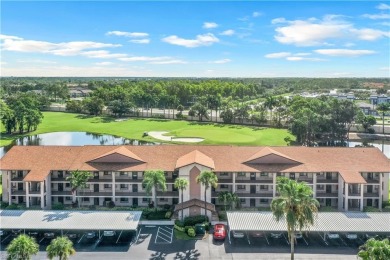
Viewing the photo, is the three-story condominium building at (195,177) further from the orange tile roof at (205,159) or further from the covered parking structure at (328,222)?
the covered parking structure at (328,222)

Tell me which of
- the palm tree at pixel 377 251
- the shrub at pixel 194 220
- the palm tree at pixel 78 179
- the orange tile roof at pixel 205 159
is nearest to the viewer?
the palm tree at pixel 377 251

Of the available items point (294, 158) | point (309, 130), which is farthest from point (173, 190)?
point (309, 130)

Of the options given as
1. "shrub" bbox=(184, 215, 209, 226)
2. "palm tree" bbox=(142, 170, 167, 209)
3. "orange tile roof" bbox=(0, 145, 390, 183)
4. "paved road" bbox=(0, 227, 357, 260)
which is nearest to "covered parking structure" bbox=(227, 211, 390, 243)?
"paved road" bbox=(0, 227, 357, 260)

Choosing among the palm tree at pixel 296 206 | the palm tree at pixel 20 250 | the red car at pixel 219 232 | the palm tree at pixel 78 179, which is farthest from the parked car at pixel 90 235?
the palm tree at pixel 296 206

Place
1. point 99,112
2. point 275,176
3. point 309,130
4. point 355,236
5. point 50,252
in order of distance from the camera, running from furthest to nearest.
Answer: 1. point 99,112
2. point 309,130
3. point 275,176
4. point 355,236
5. point 50,252

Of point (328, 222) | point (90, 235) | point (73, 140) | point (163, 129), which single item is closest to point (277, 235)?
point (328, 222)

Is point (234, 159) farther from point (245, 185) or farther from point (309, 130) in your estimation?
point (309, 130)

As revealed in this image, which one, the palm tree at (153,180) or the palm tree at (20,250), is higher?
the palm tree at (153,180)

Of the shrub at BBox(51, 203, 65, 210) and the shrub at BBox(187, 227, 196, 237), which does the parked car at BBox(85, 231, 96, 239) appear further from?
the shrub at BBox(187, 227, 196, 237)
